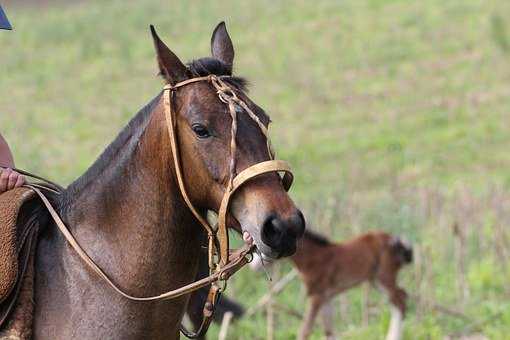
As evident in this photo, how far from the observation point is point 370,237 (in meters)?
11.8

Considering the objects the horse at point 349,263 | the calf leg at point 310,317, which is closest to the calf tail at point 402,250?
the horse at point 349,263

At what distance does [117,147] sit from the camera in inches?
156

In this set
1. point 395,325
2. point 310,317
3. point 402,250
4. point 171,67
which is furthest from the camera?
point 402,250

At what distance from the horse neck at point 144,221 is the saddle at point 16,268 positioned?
0.75 feet

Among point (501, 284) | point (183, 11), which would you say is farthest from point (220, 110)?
point (183, 11)

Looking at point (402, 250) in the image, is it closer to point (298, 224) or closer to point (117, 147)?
point (117, 147)

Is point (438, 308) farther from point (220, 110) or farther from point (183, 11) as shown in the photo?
point (183, 11)

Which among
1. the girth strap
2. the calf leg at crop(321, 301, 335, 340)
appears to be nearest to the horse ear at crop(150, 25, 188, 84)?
the girth strap

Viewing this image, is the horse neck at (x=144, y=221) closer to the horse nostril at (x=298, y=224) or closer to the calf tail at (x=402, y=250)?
the horse nostril at (x=298, y=224)

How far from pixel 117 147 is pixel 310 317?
653cm

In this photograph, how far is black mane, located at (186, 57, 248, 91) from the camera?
3760 millimetres

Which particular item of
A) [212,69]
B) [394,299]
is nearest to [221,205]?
[212,69]

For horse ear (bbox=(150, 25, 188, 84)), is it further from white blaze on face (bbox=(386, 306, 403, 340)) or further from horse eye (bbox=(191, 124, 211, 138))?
white blaze on face (bbox=(386, 306, 403, 340))

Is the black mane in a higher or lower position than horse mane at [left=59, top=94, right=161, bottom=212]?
higher
